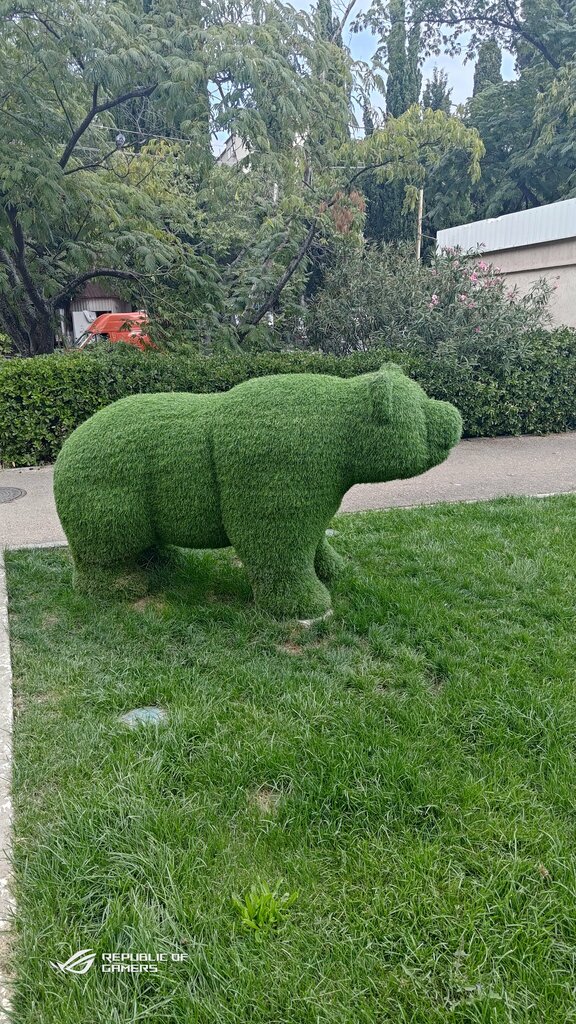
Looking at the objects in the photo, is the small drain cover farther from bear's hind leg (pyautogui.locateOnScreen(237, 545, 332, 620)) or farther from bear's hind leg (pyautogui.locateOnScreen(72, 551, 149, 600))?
bear's hind leg (pyautogui.locateOnScreen(72, 551, 149, 600))

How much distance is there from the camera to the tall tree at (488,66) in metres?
29.0

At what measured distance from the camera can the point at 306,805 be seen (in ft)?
7.97

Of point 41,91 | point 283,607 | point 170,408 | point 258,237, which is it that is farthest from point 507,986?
point 258,237

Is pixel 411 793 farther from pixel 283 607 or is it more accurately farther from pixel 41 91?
pixel 41 91

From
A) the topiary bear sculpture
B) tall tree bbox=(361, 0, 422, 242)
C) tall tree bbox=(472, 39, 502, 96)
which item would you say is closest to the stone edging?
the topiary bear sculpture

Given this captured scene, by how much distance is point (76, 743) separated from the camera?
2793mm

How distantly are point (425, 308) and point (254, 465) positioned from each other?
735cm

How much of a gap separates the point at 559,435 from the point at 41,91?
8982mm

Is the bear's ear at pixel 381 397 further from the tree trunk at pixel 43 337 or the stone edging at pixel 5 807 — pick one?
the tree trunk at pixel 43 337

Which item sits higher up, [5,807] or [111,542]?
[111,542]

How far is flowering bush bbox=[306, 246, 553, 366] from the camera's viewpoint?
9609mm

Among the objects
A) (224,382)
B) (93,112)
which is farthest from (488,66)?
(224,382)

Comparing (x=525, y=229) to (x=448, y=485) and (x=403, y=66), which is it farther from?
(x=403, y=66)

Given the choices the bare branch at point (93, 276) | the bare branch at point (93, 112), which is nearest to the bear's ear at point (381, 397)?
the bare branch at point (93, 276)
